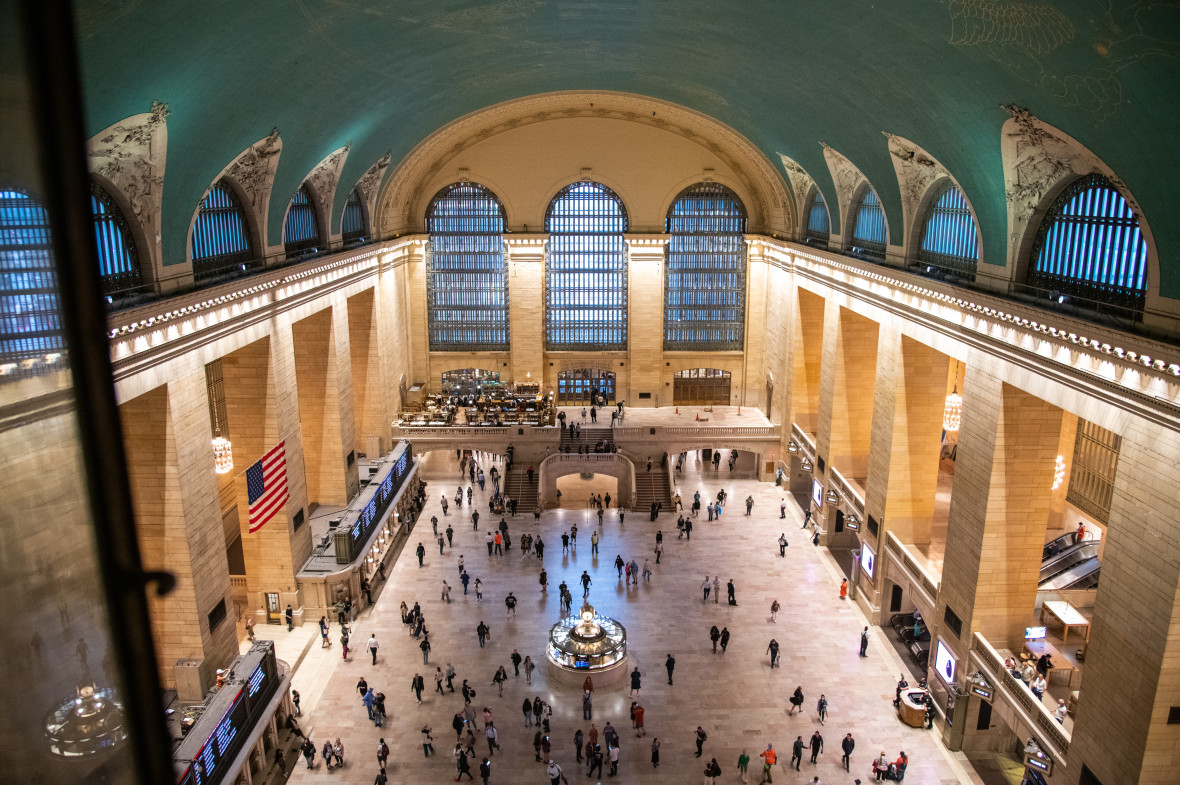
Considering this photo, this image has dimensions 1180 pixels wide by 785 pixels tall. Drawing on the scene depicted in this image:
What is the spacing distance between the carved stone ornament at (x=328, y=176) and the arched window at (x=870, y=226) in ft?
49.8

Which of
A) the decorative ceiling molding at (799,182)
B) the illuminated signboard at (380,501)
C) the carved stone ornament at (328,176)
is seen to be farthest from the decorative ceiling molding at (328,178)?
the decorative ceiling molding at (799,182)

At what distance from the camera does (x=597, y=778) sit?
1614 cm

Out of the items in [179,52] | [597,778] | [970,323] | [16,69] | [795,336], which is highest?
[179,52]

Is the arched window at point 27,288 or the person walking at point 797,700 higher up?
the arched window at point 27,288

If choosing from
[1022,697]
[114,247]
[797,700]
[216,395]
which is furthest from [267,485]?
[1022,697]

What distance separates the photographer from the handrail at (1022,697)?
13891mm

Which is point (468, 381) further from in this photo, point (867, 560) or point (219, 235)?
point (867, 560)

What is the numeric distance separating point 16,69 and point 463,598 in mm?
23092

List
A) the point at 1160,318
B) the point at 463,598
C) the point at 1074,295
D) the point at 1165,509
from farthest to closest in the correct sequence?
the point at 463,598 < the point at 1074,295 < the point at 1160,318 < the point at 1165,509

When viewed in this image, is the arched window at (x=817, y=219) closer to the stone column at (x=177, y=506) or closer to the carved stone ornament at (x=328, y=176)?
the carved stone ornament at (x=328, y=176)

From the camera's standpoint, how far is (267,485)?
19891 mm

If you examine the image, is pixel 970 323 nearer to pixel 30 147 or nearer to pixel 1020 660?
pixel 1020 660

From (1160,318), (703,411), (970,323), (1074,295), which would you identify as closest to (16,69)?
(1160,318)

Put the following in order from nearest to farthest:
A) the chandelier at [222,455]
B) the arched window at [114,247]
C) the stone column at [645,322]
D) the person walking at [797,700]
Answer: the arched window at [114,247] → the person walking at [797,700] → the chandelier at [222,455] → the stone column at [645,322]
